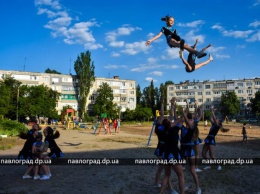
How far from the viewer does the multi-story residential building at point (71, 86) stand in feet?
234

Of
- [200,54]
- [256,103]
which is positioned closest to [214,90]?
[256,103]

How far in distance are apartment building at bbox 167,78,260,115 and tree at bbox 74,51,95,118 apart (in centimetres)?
3520

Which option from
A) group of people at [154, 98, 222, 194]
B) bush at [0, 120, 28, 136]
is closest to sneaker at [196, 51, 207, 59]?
group of people at [154, 98, 222, 194]

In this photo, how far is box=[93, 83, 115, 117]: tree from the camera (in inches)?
2946

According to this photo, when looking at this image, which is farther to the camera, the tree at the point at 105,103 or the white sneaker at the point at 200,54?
the tree at the point at 105,103

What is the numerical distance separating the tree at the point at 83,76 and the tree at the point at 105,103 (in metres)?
3.60

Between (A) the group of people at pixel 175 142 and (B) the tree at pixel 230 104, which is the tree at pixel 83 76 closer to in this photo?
(B) the tree at pixel 230 104

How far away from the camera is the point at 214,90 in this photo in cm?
10138

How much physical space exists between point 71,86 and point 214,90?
170 feet

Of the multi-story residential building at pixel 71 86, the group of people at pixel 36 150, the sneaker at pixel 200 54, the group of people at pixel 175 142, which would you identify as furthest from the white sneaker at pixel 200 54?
the multi-story residential building at pixel 71 86

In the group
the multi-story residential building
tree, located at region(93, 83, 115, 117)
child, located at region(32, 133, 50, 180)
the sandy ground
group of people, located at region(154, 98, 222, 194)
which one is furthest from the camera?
tree, located at region(93, 83, 115, 117)

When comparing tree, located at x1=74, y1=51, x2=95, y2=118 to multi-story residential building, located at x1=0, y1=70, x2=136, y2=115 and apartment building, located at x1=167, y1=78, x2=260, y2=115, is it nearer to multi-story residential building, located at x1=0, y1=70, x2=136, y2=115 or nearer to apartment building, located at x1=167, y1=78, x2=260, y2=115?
multi-story residential building, located at x1=0, y1=70, x2=136, y2=115

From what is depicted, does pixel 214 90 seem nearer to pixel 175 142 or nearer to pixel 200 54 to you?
pixel 200 54

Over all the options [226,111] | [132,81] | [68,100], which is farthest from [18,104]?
[226,111]
